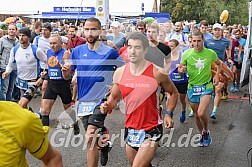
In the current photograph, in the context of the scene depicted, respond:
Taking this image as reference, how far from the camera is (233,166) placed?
5.81 metres

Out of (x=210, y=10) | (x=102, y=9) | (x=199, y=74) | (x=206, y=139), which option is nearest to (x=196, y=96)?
(x=199, y=74)

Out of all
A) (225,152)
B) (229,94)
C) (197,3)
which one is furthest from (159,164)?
(197,3)

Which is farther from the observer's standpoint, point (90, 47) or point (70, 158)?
point (70, 158)

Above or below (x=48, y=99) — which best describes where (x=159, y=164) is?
below

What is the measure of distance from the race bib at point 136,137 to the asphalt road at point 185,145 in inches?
62.3

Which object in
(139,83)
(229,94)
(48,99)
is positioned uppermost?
(139,83)

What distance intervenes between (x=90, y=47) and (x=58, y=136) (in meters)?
2.51

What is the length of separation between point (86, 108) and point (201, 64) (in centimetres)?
240

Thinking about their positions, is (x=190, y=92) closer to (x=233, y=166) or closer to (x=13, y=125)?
(x=233, y=166)

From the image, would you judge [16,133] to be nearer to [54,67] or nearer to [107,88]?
[107,88]

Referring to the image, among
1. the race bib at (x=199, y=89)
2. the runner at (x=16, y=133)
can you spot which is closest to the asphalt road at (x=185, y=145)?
the race bib at (x=199, y=89)

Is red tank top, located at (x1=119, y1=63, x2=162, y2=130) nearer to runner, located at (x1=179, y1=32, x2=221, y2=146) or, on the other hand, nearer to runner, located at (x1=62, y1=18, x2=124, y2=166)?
runner, located at (x1=62, y1=18, x2=124, y2=166)

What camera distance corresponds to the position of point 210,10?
4828 centimetres

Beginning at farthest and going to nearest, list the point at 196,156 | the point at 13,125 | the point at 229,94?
the point at 229,94 < the point at 196,156 < the point at 13,125
